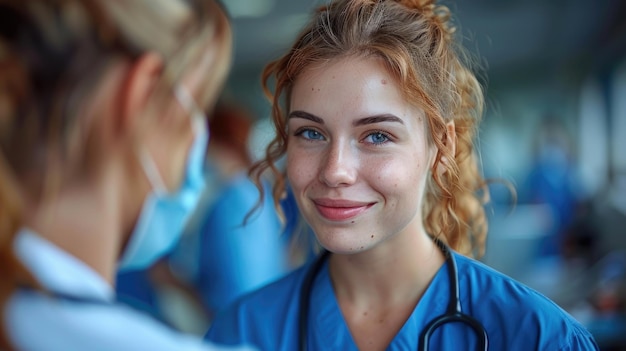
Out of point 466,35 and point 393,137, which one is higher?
→ point 466,35

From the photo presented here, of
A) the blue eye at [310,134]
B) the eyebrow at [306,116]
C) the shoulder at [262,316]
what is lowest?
the shoulder at [262,316]

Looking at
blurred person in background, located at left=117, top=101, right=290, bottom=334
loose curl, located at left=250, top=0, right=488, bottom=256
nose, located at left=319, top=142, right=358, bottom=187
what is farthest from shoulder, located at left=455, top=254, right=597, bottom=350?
blurred person in background, located at left=117, top=101, right=290, bottom=334

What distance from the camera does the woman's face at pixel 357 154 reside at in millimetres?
1057

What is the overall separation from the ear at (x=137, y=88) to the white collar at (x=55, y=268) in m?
0.16

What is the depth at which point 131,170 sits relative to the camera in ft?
2.51

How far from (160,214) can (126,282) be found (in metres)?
1.25

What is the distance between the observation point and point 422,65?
110 cm

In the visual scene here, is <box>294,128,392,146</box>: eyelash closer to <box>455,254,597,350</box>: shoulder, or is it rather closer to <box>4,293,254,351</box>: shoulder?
<box>455,254,597,350</box>: shoulder

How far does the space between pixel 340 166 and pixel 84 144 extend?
465 millimetres

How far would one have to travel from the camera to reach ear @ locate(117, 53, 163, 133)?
714 millimetres

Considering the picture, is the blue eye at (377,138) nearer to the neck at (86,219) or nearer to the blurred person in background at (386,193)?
the blurred person in background at (386,193)

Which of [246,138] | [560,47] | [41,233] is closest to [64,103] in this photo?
[41,233]

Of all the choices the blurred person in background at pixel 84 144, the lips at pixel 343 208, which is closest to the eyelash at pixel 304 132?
the lips at pixel 343 208

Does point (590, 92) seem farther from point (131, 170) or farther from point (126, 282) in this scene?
point (131, 170)
